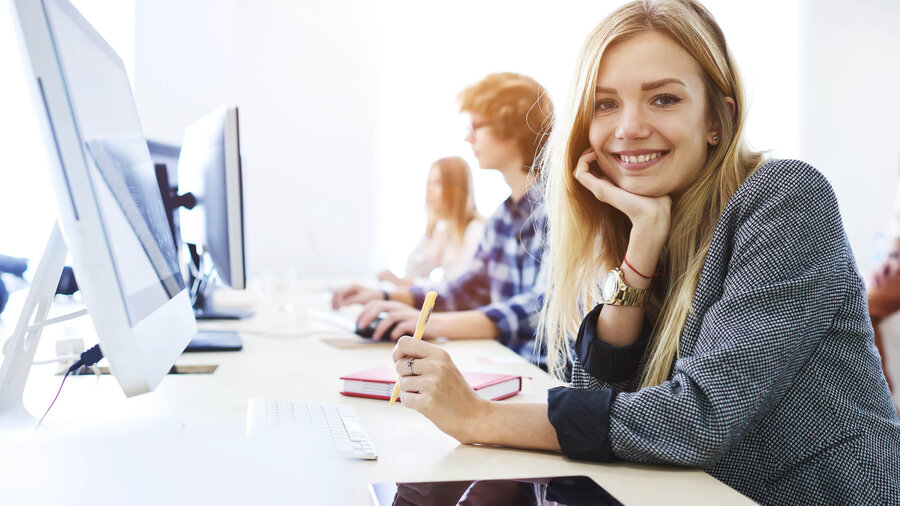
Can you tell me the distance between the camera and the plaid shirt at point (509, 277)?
68.9 inches

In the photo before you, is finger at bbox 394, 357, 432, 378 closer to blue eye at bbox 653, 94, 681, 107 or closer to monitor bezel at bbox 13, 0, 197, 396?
monitor bezel at bbox 13, 0, 197, 396

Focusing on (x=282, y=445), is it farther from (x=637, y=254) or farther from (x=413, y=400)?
(x=637, y=254)

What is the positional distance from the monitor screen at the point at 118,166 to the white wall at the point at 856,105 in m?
4.81

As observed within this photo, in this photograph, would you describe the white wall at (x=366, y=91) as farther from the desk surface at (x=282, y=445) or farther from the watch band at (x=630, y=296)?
the watch band at (x=630, y=296)

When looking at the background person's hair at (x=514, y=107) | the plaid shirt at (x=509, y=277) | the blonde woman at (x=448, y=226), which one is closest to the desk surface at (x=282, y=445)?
the plaid shirt at (x=509, y=277)

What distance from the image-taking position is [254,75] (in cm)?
457

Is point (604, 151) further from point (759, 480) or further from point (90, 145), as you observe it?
point (90, 145)

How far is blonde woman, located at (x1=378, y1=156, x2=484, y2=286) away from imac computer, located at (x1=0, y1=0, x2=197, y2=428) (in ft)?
8.66

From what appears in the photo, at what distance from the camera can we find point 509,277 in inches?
79.2

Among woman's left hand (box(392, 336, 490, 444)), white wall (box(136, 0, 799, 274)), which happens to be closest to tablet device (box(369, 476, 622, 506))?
woman's left hand (box(392, 336, 490, 444))

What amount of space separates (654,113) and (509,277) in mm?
1037

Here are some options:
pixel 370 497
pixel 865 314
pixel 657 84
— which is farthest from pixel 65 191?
pixel 865 314

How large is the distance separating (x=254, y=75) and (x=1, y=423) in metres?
4.12

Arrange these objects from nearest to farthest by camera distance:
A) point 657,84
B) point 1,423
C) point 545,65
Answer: point 1,423, point 657,84, point 545,65
